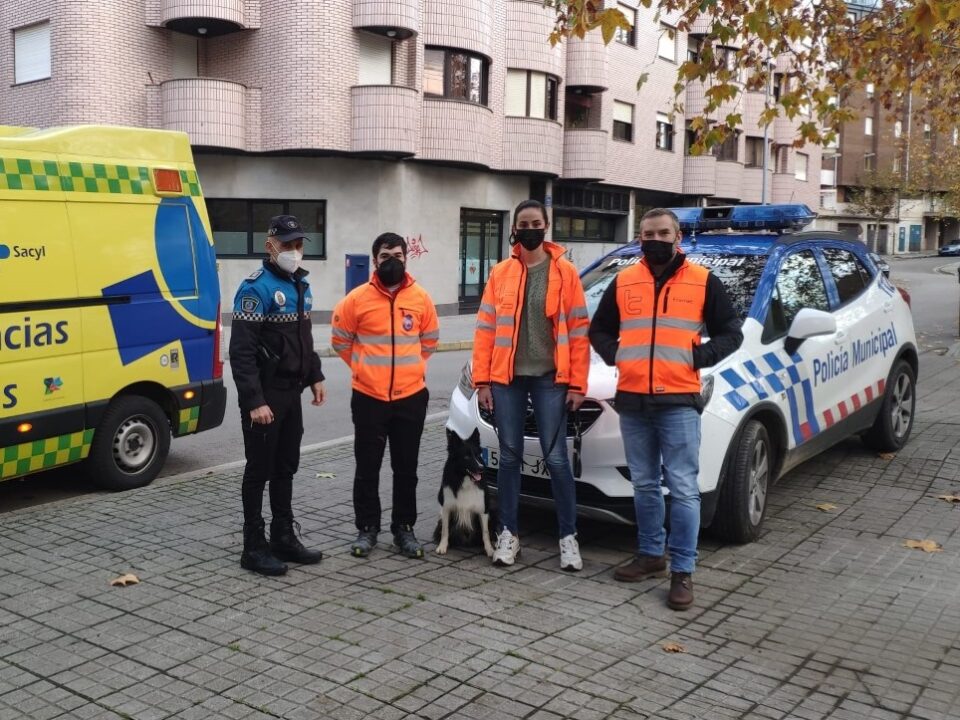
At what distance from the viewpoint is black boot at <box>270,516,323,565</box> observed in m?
5.29

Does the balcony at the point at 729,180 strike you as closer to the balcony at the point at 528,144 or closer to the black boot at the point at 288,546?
the balcony at the point at 528,144

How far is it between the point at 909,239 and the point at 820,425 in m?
77.1

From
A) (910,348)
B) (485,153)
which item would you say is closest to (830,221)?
(485,153)

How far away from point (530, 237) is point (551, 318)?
43 centimetres

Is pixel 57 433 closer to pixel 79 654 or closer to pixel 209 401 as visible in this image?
pixel 209 401

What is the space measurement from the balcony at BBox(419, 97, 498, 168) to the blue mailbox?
9.61 ft

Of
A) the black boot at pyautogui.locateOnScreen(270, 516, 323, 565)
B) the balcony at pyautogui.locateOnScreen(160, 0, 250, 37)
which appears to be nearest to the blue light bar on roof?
the black boot at pyautogui.locateOnScreen(270, 516, 323, 565)

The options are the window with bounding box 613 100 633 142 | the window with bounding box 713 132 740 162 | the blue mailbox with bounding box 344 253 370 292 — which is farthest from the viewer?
the window with bounding box 713 132 740 162

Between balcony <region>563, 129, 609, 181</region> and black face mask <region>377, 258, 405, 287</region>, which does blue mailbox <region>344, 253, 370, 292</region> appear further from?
black face mask <region>377, 258, 405, 287</region>

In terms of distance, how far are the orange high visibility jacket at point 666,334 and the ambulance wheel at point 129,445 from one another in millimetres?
3931

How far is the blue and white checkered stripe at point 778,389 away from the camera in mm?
5410

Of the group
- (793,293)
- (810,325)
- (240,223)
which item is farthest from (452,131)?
(810,325)

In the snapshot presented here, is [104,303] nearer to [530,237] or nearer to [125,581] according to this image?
[125,581]

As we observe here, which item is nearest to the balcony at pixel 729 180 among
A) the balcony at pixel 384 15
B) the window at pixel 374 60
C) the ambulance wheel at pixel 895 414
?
the window at pixel 374 60
